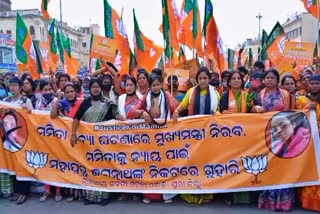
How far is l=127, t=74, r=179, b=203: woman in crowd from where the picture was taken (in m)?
4.88

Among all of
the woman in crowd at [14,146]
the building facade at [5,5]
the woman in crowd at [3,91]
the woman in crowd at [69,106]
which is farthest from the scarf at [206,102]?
the building facade at [5,5]

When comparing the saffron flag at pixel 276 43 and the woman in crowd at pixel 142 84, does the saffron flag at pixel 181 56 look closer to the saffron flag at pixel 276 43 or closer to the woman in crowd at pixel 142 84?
the saffron flag at pixel 276 43

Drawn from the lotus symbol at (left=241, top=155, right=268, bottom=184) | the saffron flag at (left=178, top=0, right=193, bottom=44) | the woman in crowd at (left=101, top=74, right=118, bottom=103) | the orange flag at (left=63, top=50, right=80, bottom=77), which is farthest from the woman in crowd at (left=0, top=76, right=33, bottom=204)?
the orange flag at (left=63, top=50, right=80, bottom=77)

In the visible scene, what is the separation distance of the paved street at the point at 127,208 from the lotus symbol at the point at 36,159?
1.57 feet

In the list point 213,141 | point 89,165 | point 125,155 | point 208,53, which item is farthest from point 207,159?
point 208,53

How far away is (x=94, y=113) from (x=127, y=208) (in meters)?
1.23

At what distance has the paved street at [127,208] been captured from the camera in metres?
4.53

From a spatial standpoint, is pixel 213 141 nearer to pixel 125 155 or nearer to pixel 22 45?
pixel 125 155

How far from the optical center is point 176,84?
6.18 meters

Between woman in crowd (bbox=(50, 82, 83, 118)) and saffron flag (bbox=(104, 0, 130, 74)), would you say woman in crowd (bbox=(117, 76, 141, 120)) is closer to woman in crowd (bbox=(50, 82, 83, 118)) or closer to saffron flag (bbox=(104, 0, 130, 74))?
woman in crowd (bbox=(50, 82, 83, 118))

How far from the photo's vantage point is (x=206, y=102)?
4840 mm

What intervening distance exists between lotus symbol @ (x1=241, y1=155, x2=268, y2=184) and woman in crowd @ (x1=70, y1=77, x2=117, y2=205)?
172 centimetres

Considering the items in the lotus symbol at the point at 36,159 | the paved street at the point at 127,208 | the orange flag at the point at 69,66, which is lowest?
the paved street at the point at 127,208

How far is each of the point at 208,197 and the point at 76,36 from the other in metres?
68.0
